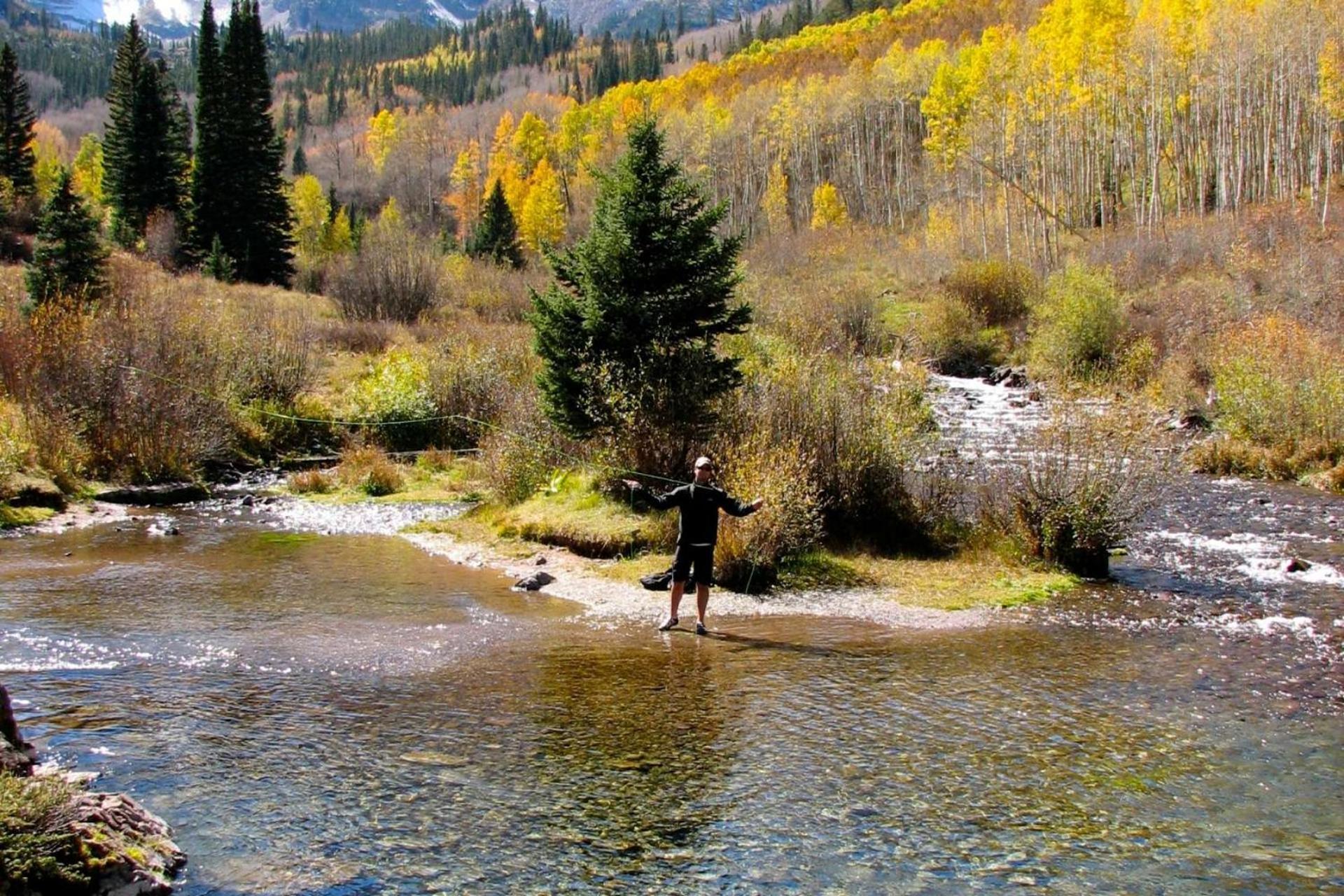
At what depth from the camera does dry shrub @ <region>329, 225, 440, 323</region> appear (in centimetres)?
3978

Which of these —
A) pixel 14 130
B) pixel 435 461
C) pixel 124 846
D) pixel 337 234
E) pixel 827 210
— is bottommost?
pixel 124 846

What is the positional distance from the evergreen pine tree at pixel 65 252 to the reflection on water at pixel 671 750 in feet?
74.9

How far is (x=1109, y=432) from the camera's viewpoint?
1441 centimetres

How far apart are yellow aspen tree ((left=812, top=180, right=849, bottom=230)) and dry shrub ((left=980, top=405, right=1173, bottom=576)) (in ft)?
229

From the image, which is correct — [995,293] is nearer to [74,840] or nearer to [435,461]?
[435,461]

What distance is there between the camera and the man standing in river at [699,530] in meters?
11.6

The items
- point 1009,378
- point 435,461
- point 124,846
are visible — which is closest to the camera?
point 124,846

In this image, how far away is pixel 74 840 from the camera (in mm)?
5023

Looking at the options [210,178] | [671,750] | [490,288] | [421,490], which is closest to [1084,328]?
[490,288]

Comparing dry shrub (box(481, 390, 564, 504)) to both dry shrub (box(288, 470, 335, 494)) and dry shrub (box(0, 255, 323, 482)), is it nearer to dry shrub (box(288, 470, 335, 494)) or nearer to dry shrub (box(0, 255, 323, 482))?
dry shrub (box(288, 470, 335, 494))

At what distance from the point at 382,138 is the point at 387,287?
115618 mm

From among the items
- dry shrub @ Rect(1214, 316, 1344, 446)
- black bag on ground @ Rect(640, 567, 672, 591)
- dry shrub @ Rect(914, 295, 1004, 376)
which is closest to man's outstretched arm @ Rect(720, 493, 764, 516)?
black bag on ground @ Rect(640, 567, 672, 591)

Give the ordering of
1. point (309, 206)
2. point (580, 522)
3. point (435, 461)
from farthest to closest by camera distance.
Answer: point (309, 206) < point (435, 461) < point (580, 522)

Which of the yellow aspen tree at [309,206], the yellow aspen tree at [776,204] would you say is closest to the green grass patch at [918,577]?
the yellow aspen tree at [776,204]
